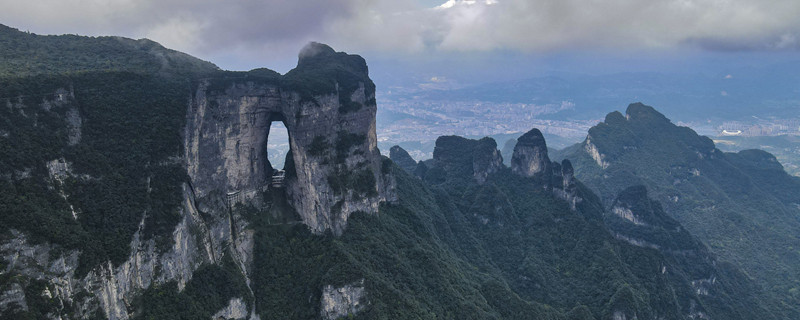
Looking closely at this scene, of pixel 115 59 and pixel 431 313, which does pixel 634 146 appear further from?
pixel 115 59

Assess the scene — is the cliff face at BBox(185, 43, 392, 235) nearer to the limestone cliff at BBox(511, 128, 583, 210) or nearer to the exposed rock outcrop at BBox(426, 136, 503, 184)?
the exposed rock outcrop at BBox(426, 136, 503, 184)

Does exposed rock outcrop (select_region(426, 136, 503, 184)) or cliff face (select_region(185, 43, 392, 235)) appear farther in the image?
exposed rock outcrop (select_region(426, 136, 503, 184))

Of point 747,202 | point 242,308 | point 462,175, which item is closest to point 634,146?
point 747,202

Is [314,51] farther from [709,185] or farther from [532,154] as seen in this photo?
[709,185]

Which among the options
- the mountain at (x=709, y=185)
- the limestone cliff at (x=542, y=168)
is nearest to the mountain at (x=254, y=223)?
the limestone cliff at (x=542, y=168)

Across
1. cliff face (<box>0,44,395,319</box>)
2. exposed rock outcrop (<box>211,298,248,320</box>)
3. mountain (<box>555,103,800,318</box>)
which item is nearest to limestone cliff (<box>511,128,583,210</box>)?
mountain (<box>555,103,800,318</box>)

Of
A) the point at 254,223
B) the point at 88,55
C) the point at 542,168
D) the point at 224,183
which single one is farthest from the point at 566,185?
the point at 88,55

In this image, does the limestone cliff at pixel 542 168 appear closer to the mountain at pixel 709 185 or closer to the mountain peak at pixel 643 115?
the mountain at pixel 709 185
